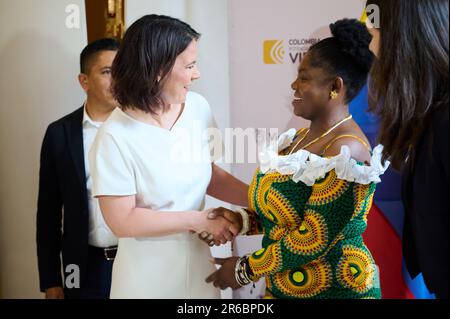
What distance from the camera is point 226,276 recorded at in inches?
71.5

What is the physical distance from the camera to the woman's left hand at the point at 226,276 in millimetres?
1806

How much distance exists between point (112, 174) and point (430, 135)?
0.91m

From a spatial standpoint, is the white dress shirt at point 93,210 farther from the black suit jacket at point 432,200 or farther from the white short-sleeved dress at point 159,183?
the black suit jacket at point 432,200

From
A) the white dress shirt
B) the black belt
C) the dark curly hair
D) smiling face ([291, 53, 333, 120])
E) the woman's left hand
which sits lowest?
the black belt

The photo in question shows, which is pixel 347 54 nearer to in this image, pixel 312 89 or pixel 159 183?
pixel 312 89

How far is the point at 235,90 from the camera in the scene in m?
2.31

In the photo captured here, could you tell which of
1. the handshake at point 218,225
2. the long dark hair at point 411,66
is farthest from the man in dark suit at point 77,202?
the long dark hair at point 411,66

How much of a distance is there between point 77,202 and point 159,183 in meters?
0.50

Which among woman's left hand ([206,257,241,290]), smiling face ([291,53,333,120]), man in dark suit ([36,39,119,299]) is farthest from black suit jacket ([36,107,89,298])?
smiling face ([291,53,333,120])

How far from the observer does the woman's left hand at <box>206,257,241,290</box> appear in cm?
181

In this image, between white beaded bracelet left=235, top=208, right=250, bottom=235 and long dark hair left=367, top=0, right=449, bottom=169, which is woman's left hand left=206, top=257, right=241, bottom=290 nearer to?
white beaded bracelet left=235, top=208, right=250, bottom=235

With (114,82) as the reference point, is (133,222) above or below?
below
